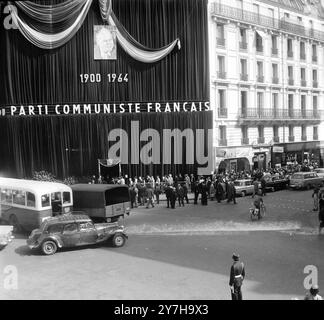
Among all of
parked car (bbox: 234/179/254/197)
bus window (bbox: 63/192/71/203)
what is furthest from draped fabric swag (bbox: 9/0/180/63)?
parked car (bbox: 234/179/254/197)

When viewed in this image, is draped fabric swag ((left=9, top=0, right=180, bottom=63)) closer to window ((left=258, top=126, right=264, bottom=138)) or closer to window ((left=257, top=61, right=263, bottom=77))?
window ((left=257, top=61, right=263, bottom=77))

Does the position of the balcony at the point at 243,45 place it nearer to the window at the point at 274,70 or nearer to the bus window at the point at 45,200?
the window at the point at 274,70

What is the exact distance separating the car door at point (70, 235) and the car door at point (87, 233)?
13cm

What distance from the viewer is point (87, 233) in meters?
13.3

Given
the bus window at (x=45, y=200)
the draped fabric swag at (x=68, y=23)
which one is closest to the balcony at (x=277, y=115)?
the draped fabric swag at (x=68, y=23)

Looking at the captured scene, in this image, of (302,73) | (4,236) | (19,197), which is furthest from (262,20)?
(4,236)

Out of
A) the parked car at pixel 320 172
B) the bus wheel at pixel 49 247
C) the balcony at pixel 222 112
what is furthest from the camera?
the parked car at pixel 320 172

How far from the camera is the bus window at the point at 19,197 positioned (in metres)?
14.8

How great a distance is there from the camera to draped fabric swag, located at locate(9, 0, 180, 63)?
17031 millimetres

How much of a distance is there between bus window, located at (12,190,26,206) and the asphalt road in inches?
43.2

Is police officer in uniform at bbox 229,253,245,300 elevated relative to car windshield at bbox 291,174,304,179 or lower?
lower

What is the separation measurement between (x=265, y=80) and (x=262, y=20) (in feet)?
7.15

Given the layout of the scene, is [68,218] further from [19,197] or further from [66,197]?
[19,197]
